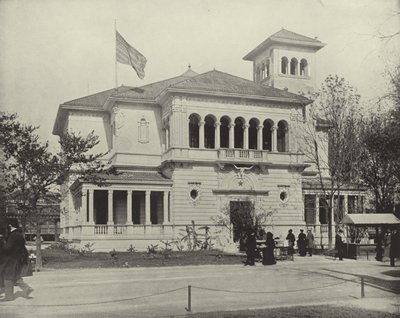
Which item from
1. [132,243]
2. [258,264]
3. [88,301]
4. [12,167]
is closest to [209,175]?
[132,243]

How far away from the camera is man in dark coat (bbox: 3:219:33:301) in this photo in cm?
1352

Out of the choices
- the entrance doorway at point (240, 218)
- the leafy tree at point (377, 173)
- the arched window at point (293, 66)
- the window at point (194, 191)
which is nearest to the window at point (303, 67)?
the arched window at point (293, 66)

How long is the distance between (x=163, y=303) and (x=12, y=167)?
38.9 ft

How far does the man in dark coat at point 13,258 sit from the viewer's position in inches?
532

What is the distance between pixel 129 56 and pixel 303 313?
27.8 m

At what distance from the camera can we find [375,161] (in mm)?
40375

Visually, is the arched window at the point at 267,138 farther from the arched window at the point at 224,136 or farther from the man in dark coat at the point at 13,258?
the man in dark coat at the point at 13,258

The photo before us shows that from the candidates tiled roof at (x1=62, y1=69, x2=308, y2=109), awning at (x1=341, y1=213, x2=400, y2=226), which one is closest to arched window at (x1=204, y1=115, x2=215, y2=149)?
tiled roof at (x1=62, y1=69, x2=308, y2=109)

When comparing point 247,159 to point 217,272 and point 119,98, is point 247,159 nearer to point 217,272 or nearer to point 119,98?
point 119,98

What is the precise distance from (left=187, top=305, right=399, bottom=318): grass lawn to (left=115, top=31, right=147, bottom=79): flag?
26.8m

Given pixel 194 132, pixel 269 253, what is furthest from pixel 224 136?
pixel 269 253

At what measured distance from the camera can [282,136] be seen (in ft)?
140

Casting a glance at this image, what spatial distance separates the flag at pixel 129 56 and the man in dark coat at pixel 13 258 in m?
23.9

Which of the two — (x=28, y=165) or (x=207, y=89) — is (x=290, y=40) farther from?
(x=28, y=165)
